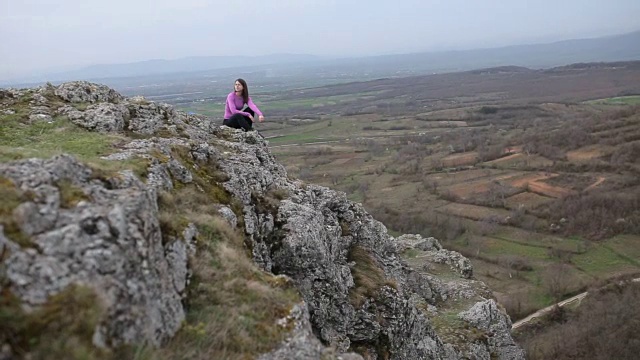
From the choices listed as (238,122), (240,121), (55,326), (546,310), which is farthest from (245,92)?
(546,310)

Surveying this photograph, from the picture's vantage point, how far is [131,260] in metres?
7.98

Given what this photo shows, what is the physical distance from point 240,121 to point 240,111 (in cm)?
48

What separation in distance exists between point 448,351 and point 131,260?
1765cm

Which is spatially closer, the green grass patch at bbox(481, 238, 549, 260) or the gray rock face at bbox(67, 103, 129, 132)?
the gray rock face at bbox(67, 103, 129, 132)

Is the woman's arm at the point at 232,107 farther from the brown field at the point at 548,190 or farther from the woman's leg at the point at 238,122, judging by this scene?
the brown field at the point at 548,190

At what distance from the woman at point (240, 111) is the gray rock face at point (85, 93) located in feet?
15.5

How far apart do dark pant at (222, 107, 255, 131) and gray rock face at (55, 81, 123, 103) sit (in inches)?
192

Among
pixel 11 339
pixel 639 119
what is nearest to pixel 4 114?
pixel 11 339

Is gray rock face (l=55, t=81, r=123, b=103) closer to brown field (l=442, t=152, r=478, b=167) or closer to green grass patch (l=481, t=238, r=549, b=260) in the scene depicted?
green grass patch (l=481, t=238, r=549, b=260)

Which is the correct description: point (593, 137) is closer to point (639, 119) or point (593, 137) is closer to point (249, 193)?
point (639, 119)

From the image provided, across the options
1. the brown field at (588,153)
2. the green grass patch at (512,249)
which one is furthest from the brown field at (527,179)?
the green grass patch at (512,249)

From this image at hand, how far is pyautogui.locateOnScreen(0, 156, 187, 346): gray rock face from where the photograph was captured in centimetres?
703

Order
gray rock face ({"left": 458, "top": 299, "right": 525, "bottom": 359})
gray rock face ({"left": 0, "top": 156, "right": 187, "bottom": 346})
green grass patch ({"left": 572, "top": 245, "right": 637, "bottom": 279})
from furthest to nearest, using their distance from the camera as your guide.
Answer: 1. green grass patch ({"left": 572, "top": 245, "right": 637, "bottom": 279})
2. gray rock face ({"left": 458, "top": 299, "right": 525, "bottom": 359})
3. gray rock face ({"left": 0, "top": 156, "right": 187, "bottom": 346})

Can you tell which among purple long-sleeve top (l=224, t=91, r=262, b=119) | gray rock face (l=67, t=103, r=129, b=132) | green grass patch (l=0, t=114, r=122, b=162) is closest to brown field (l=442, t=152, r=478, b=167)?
purple long-sleeve top (l=224, t=91, r=262, b=119)
